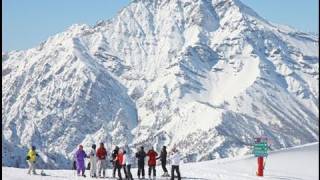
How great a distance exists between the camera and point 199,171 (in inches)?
2057

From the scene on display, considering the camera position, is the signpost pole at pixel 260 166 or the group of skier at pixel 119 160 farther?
the signpost pole at pixel 260 166

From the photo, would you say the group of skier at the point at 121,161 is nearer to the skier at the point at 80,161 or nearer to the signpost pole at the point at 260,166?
the skier at the point at 80,161

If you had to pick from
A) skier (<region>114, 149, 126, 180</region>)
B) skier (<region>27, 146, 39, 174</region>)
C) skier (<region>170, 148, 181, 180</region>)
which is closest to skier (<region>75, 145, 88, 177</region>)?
skier (<region>27, 146, 39, 174</region>)

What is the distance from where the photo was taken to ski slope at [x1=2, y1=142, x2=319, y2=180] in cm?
4788

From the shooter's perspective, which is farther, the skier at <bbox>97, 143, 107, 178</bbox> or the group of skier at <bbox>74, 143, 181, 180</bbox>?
the skier at <bbox>97, 143, 107, 178</bbox>

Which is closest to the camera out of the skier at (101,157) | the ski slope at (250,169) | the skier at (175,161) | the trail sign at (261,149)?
the skier at (175,161)

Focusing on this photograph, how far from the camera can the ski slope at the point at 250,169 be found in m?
47.9

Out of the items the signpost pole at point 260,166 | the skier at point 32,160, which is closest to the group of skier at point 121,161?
the skier at point 32,160

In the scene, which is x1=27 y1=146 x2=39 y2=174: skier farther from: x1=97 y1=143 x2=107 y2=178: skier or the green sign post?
the green sign post

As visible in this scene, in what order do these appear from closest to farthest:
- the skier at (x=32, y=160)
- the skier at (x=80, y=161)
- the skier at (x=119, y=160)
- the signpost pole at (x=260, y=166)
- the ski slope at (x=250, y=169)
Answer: the skier at (x=119, y=160) < the skier at (x=32, y=160) < the skier at (x=80, y=161) < the ski slope at (x=250, y=169) < the signpost pole at (x=260, y=166)

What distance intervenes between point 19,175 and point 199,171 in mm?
13536

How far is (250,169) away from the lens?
56406 mm

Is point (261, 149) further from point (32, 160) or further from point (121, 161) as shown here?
point (32, 160)

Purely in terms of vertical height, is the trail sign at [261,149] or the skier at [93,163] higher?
the trail sign at [261,149]
